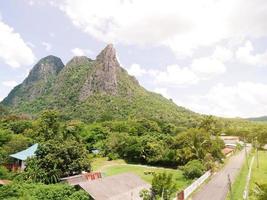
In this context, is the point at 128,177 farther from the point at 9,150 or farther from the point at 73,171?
the point at 9,150

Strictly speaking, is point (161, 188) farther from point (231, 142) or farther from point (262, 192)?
point (231, 142)

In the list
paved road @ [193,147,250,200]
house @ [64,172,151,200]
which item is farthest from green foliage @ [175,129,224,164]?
house @ [64,172,151,200]

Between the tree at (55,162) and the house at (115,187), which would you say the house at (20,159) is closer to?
the tree at (55,162)

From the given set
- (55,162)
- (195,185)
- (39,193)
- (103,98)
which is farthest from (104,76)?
(39,193)

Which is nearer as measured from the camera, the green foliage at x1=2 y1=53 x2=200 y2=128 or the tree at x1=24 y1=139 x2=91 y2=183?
the tree at x1=24 y1=139 x2=91 y2=183

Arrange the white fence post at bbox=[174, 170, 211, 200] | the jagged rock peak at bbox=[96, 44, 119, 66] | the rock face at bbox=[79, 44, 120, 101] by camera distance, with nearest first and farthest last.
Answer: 1. the white fence post at bbox=[174, 170, 211, 200]
2. the rock face at bbox=[79, 44, 120, 101]
3. the jagged rock peak at bbox=[96, 44, 119, 66]

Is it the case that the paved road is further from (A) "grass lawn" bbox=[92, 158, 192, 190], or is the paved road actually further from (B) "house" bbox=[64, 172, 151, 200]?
(B) "house" bbox=[64, 172, 151, 200]
